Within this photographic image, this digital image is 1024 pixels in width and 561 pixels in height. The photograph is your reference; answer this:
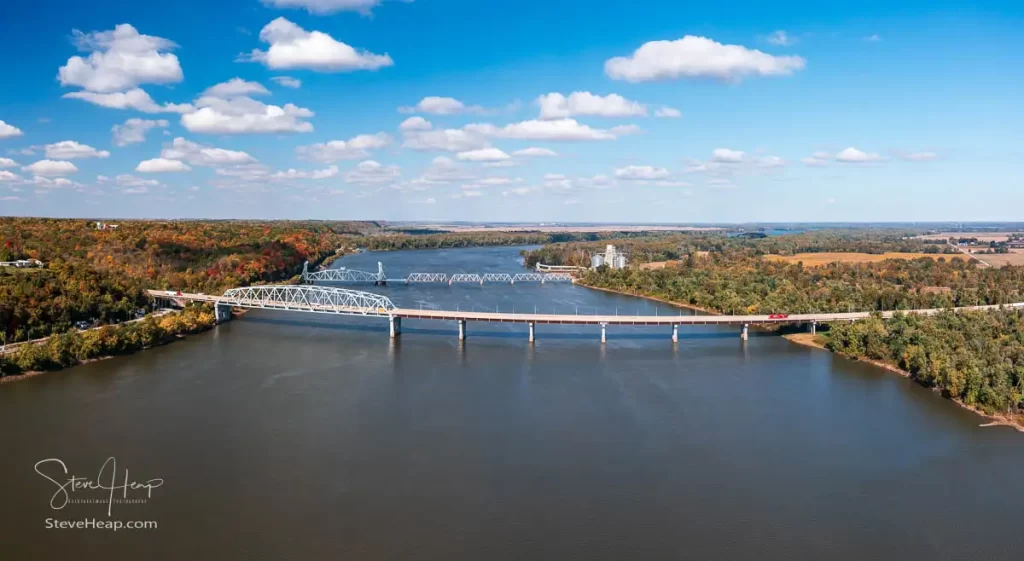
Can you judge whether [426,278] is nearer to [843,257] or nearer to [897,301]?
[897,301]

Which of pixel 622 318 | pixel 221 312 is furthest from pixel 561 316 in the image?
pixel 221 312

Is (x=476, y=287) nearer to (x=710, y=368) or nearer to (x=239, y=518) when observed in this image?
(x=710, y=368)

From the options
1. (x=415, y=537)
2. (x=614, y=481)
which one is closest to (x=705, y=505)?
(x=614, y=481)

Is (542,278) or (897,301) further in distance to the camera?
(542,278)

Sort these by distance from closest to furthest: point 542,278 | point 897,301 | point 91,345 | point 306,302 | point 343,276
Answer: point 91,345, point 306,302, point 897,301, point 343,276, point 542,278

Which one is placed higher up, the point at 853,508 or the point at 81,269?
the point at 81,269

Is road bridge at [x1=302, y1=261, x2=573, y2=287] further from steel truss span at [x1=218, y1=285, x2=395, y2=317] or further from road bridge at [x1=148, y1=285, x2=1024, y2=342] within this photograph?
road bridge at [x1=148, y1=285, x2=1024, y2=342]
